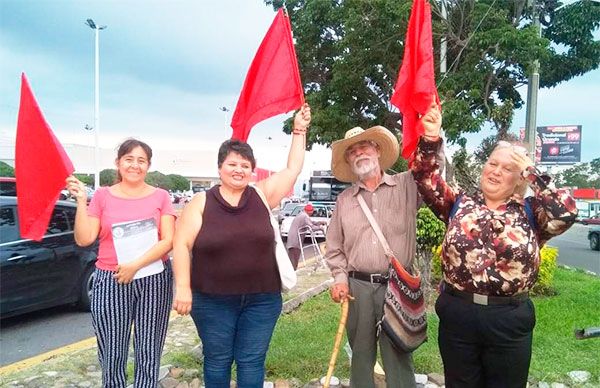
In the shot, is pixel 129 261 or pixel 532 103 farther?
pixel 532 103

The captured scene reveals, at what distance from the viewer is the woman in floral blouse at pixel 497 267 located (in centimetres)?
231

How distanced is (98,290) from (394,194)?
1.76 metres

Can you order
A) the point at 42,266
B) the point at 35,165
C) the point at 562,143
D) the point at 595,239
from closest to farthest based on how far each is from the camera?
the point at 35,165 → the point at 42,266 → the point at 595,239 → the point at 562,143

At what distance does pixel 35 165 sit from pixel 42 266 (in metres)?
3.24

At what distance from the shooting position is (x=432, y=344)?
4.49m

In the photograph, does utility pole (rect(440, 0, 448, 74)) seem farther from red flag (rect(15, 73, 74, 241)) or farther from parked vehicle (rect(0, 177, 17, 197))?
red flag (rect(15, 73, 74, 241))

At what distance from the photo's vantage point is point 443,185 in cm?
261

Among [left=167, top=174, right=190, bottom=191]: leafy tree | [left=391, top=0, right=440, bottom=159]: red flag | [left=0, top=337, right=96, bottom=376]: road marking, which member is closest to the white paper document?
[left=391, top=0, right=440, bottom=159]: red flag

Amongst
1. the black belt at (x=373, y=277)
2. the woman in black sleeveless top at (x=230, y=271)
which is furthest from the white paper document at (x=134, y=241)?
the black belt at (x=373, y=277)

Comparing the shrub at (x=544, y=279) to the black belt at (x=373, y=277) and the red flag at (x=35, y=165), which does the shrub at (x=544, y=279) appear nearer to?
the black belt at (x=373, y=277)

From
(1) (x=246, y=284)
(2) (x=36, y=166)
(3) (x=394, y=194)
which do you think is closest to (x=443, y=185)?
(3) (x=394, y=194)

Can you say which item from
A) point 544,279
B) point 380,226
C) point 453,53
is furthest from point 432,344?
point 453,53

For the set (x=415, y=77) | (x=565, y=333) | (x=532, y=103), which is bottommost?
(x=565, y=333)

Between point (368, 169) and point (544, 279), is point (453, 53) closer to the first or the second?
point (544, 279)
